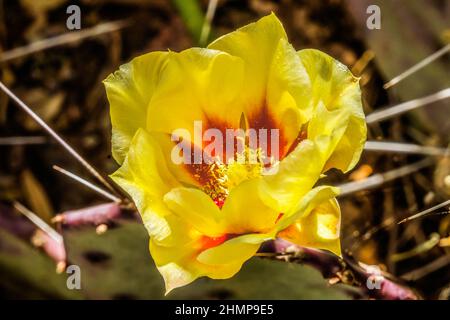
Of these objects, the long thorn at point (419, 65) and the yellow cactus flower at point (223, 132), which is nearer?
the yellow cactus flower at point (223, 132)

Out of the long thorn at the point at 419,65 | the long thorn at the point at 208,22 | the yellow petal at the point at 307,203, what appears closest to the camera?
the yellow petal at the point at 307,203

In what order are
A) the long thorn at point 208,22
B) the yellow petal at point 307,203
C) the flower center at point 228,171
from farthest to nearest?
1. the long thorn at point 208,22
2. the flower center at point 228,171
3. the yellow petal at point 307,203

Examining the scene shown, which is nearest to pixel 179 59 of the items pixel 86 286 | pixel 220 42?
pixel 220 42

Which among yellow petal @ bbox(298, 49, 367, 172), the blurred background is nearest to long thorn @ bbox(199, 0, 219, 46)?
the blurred background

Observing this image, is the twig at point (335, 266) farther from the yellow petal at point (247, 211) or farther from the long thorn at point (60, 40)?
the long thorn at point (60, 40)

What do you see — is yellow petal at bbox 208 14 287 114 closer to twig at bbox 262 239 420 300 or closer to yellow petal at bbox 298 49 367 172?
yellow petal at bbox 298 49 367 172

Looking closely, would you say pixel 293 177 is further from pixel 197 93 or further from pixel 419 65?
pixel 419 65

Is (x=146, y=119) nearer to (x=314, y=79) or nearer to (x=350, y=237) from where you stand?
(x=314, y=79)

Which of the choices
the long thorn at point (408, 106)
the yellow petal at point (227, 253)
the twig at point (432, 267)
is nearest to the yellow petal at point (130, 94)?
the yellow petal at point (227, 253)
